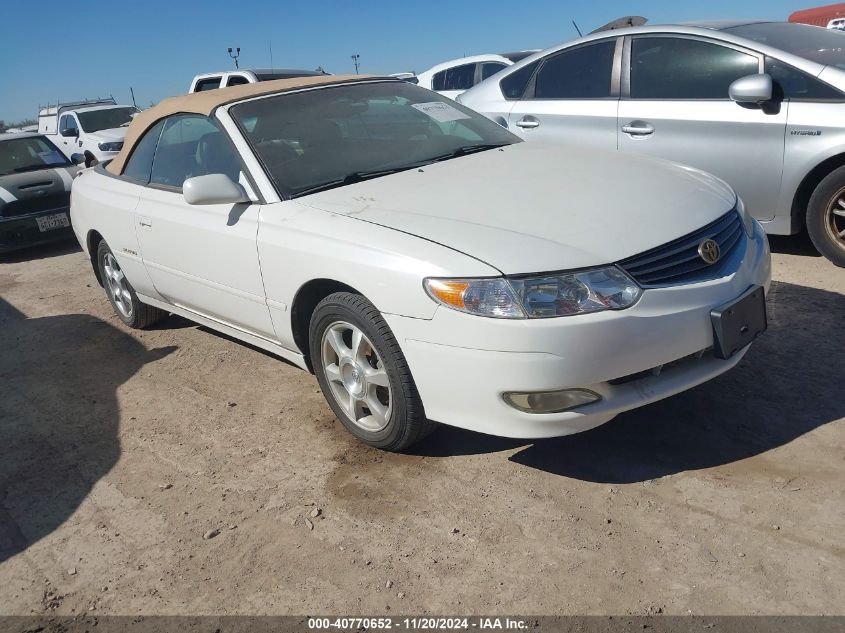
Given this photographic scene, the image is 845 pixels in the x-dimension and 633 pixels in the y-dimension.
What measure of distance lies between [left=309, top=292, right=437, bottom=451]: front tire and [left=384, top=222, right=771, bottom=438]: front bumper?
0.09m

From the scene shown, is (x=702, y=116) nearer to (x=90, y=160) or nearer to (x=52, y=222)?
(x=90, y=160)

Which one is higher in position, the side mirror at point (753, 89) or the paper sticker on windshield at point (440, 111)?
the paper sticker on windshield at point (440, 111)

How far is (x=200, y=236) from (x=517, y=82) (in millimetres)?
3606

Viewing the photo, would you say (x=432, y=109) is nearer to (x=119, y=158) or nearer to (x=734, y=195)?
(x=734, y=195)

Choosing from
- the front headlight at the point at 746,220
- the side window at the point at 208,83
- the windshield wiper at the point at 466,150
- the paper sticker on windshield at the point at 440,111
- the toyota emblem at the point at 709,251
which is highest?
the paper sticker on windshield at the point at 440,111

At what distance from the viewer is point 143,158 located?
4.65m

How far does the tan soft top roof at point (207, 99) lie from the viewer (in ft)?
13.2

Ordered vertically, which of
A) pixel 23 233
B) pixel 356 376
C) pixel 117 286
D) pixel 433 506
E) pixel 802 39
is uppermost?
pixel 802 39

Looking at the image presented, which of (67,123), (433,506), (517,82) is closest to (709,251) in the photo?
(433,506)

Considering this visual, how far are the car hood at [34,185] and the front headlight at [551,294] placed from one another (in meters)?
7.79

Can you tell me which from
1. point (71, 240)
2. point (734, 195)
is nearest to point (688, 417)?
point (734, 195)

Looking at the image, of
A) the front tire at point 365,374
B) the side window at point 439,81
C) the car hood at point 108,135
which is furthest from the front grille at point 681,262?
the car hood at point 108,135

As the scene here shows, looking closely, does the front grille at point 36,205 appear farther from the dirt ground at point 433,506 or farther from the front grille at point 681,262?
the front grille at point 681,262

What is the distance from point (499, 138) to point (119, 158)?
252cm
